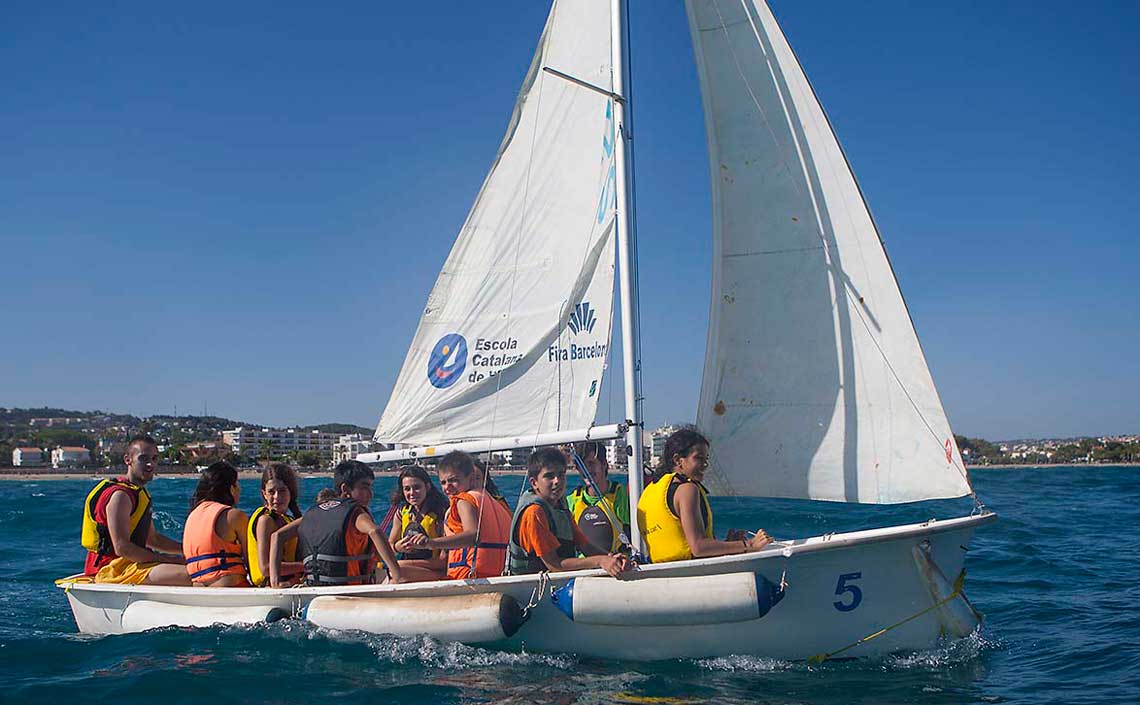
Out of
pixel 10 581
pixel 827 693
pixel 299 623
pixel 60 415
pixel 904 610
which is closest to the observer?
pixel 827 693

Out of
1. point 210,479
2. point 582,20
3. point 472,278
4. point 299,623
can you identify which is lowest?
point 299,623

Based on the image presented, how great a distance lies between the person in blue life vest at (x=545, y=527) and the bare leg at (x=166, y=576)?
332 cm

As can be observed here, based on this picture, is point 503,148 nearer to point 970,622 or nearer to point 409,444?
point 409,444

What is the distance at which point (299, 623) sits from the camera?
7.22 m

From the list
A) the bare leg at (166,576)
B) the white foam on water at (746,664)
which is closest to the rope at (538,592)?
the white foam on water at (746,664)

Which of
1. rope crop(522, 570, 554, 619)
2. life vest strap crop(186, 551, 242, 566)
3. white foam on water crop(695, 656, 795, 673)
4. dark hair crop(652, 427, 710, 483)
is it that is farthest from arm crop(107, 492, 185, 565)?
white foam on water crop(695, 656, 795, 673)

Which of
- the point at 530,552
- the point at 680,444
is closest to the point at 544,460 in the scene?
the point at 530,552

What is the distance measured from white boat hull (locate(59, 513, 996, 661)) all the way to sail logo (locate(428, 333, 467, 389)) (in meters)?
1.96

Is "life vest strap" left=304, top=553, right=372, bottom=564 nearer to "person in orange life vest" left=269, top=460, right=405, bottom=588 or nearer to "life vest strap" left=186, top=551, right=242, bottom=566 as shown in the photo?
"person in orange life vest" left=269, top=460, right=405, bottom=588

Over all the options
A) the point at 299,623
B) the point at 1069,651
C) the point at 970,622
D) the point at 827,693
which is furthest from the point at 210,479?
the point at 1069,651

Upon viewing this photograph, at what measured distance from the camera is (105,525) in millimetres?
8445

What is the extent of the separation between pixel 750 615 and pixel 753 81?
14.2ft

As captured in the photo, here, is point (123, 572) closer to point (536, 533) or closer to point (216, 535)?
point (216, 535)

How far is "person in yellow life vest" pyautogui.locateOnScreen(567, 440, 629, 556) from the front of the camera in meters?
7.62
